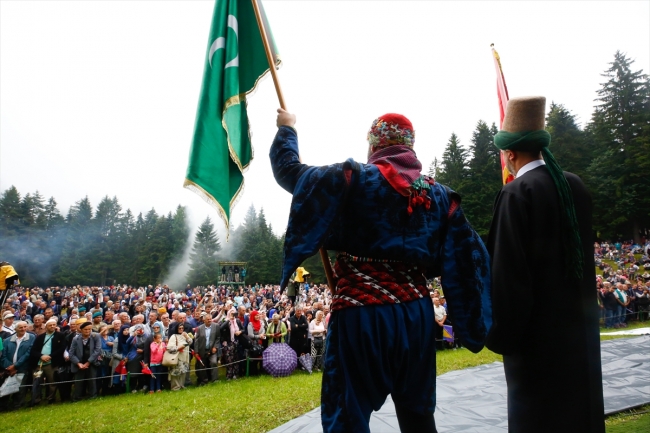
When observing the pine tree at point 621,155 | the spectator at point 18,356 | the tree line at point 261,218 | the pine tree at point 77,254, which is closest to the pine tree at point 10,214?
the tree line at point 261,218

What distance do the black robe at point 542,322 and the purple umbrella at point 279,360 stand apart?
8424 mm

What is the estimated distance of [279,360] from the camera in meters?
10.1

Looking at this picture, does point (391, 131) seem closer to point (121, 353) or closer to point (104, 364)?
point (104, 364)

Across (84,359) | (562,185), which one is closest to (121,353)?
(84,359)

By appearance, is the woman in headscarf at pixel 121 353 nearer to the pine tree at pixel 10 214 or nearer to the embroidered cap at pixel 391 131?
the embroidered cap at pixel 391 131

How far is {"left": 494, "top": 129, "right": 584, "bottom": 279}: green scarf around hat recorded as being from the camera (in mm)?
2207

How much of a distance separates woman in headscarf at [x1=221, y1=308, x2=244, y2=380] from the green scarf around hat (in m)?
9.29

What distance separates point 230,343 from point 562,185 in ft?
32.1

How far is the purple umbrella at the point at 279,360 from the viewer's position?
1001cm

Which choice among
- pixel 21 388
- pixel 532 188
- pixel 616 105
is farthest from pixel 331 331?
pixel 616 105

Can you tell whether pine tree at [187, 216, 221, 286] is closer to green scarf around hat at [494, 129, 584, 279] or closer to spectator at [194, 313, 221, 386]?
spectator at [194, 313, 221, 386]

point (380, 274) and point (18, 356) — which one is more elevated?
point (380, 274)

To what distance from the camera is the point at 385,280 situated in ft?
6.48

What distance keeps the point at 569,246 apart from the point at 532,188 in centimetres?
36
